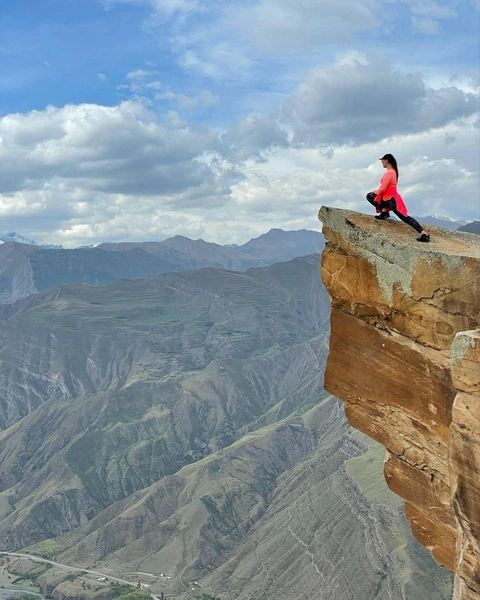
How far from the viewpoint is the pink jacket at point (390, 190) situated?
2172 cm

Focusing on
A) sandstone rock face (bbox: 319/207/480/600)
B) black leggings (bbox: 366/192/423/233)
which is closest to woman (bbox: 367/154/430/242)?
black leggings (bbox: 366/192/423/233)

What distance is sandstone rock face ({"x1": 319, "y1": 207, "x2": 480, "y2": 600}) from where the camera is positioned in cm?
1836

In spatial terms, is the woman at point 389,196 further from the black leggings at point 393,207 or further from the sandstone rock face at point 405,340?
the sandstone rock face at point 405,340

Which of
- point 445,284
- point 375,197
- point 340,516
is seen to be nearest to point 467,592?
point 445,284

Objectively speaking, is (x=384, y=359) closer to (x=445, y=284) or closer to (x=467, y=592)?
(x=445, y=284)

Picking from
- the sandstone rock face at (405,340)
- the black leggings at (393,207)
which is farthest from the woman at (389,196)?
the sandstone rock face at (405,340)

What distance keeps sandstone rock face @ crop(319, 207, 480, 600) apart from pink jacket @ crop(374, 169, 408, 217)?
77cm

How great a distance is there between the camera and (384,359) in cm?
2020

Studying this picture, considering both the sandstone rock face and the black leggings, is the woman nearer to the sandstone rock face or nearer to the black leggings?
the black leggings

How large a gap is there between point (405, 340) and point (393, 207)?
5.00m

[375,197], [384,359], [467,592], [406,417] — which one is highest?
[375,197]

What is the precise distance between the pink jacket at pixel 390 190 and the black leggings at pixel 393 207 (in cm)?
13

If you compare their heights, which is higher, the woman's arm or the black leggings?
the woman's arm

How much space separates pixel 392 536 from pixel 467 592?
543 feet
